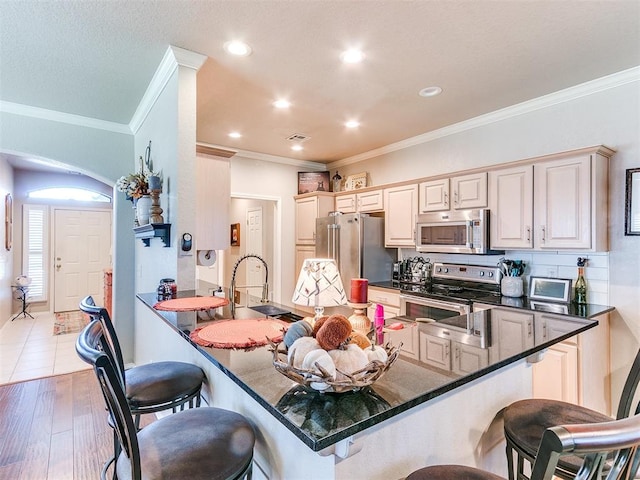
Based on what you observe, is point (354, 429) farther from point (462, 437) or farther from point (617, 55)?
point (617, 55)

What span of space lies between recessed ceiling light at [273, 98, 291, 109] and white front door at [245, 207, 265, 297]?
3.03m

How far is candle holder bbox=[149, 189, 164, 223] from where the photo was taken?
2.56 meters

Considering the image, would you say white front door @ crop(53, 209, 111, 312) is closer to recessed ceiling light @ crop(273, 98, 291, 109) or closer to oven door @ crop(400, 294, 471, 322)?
recessed ceiling light @ crop(273, 98, 291, 109)

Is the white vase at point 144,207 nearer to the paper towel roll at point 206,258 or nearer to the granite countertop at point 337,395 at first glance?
the paper towel roll at point 206,258

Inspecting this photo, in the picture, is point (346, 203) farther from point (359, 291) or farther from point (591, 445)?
point (591, 445)

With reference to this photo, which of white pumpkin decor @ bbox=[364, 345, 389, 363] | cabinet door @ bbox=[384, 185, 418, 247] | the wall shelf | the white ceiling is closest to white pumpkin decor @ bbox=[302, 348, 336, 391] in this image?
white pumpkin decor @ bbox=[364, 345, 389, 363]

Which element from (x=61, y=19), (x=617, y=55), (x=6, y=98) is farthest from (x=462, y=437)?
(x=6, y=98)

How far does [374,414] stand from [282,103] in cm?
298

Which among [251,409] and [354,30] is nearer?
[251,409]

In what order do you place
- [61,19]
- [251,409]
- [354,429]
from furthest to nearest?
1. [61,19]
2. [251,409]
3. [354,429]

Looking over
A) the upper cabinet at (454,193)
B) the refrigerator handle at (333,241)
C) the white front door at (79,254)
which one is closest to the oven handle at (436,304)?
the upper cabinet at (454,193)

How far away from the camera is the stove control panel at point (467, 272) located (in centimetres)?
333

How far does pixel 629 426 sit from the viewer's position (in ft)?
2.03

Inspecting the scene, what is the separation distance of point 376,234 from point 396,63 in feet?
7.22
